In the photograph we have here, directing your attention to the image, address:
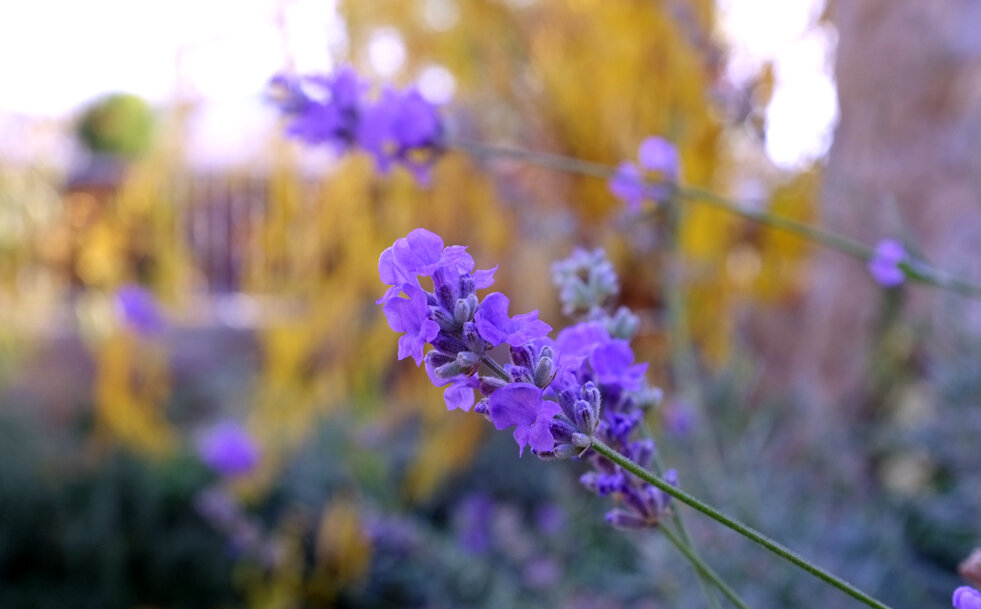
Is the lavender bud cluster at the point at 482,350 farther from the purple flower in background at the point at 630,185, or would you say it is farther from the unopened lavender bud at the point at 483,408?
the purple flower in background at the point at 630,185

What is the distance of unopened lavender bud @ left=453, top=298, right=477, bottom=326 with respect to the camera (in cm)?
51

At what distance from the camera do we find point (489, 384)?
51 cm

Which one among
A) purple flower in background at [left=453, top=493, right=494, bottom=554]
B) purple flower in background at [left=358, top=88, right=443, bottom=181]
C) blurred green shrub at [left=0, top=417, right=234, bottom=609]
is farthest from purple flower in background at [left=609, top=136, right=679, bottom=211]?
blurred green shrub at [left=0, top=417, right=234, bottom=609]

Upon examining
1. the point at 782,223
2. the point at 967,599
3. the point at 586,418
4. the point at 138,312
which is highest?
the point at 138,312

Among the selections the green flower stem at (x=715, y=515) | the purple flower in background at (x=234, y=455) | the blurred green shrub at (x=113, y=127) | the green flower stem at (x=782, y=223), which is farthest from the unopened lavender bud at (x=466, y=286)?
the blurred green shrub at (x=113, y=127)

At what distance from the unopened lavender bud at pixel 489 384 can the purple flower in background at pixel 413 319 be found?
4 centimetres

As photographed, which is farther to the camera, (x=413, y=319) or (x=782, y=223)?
(x=782, y=223)

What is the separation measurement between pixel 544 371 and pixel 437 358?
7 cm

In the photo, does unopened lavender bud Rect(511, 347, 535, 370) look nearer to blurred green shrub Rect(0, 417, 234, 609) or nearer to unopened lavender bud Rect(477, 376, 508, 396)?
unopened lavender bud Rect(477, 376, 508, 396)

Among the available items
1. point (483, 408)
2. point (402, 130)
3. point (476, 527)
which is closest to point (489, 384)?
point (483, 408)

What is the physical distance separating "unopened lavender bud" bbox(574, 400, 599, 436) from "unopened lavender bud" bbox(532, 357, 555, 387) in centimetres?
3

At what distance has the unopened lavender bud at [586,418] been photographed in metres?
0.51

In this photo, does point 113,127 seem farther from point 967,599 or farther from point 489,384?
point 967,599

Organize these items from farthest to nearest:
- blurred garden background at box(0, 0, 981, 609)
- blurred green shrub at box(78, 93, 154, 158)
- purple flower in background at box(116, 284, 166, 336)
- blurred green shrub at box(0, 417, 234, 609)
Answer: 1. blurred green shrub at box(78, 93, 154, 158)
2. purple flower in background at box(116, 284, 166, 336)
3. blurred green shrub at box(0, 417, 234, 609)
4. blurred garden background at box(0, 0, 981, 609)
